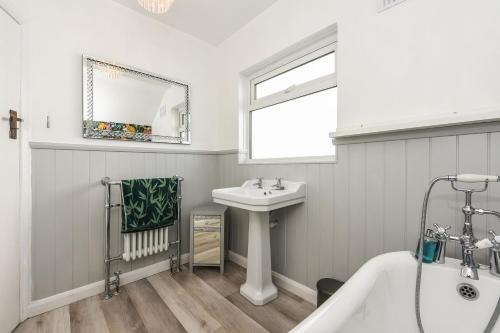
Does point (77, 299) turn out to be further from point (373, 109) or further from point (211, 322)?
point (373, 109)

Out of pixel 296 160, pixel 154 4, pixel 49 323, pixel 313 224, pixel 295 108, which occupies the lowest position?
pixel 49 323

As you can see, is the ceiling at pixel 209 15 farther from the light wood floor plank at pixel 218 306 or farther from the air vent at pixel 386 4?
the light wood floor plank at pixel 218 306

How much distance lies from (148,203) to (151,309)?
73 cm

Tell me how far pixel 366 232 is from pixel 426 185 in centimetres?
40

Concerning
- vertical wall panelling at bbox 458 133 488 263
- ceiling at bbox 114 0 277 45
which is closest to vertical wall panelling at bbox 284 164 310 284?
vertical wall panelling at bbox 458 133 488 263

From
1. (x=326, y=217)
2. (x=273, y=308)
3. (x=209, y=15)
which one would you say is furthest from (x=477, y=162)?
(x=209, y=15)

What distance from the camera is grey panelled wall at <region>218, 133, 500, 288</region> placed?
3.16 feet

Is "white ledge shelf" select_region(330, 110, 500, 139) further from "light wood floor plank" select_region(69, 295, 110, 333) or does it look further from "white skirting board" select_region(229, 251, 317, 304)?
"light wood floor plank" select_region(69, 295, 110, 333)

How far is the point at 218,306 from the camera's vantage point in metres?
1.45

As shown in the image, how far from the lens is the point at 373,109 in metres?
1.22

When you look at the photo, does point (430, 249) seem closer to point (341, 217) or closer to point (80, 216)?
point (341, 217)

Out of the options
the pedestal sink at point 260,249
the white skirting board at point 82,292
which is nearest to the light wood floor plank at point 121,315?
the white skirting board at point 82,292

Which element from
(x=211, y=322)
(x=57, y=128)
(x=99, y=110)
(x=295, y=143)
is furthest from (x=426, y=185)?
(x=57, y=128)

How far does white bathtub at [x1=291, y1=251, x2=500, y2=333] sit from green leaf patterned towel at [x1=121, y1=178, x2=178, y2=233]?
148 centimetres
